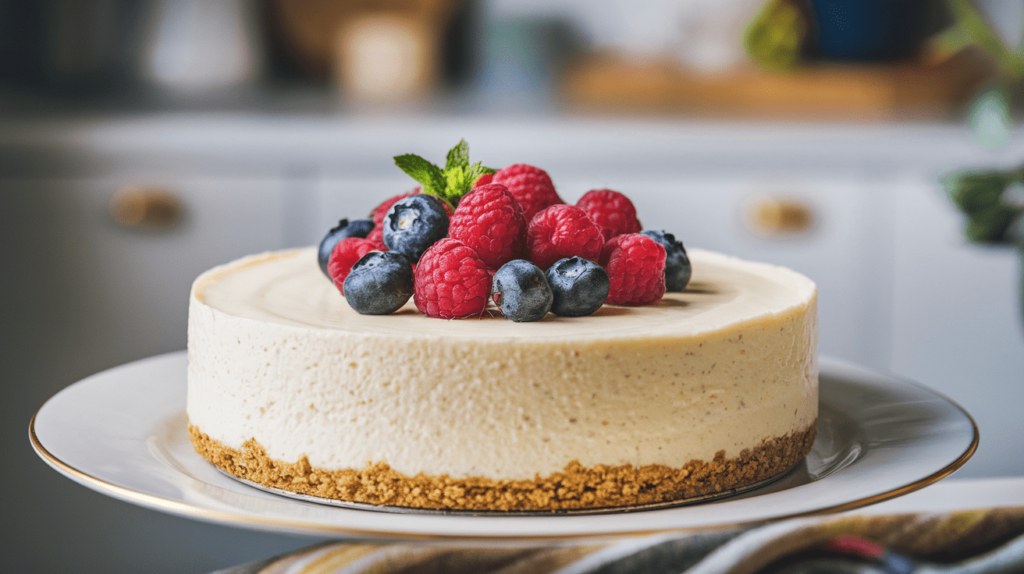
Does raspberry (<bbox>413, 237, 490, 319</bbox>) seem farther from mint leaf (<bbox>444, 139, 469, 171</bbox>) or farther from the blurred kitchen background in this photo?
the blurred kitchen background

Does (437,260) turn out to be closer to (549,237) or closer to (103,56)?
(549,237)

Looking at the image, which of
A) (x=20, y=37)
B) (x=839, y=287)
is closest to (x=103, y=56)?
(x=20, y=37)

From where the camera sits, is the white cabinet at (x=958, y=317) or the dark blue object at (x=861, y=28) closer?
the white cabinet at (x=958, y=317)

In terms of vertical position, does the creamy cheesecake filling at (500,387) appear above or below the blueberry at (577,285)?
below

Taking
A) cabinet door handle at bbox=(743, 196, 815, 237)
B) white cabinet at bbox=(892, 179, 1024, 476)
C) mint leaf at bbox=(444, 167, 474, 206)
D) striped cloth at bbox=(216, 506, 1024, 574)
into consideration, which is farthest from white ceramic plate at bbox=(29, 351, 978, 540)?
white cabinet at bbox=(892, 179, 1024, 476)

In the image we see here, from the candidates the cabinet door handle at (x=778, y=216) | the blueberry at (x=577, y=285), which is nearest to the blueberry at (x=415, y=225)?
the blueberry at (x=577, y=285)

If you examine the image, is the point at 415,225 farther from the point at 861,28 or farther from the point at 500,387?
the point at 861,28

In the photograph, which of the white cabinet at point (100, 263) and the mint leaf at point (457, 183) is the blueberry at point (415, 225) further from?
the white cabinet at point (100, 263)
